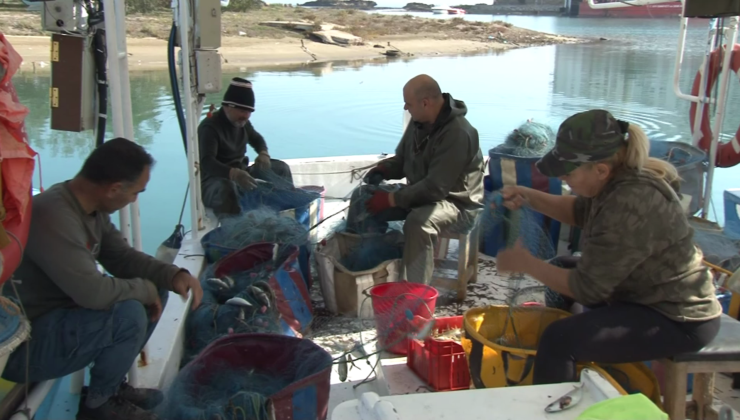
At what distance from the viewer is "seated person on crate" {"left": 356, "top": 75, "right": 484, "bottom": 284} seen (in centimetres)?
377

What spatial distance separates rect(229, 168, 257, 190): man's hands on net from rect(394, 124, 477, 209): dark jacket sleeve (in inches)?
46.1

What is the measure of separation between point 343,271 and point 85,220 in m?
1.69

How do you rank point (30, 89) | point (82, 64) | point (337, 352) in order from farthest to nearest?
point (30, 89) → point (337, 352) → point (82, 64)

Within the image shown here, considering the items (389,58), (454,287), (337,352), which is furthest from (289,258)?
(389,58)

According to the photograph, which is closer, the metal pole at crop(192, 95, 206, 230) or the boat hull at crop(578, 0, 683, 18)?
the metal pole at crop(192, 95, 206, 230)

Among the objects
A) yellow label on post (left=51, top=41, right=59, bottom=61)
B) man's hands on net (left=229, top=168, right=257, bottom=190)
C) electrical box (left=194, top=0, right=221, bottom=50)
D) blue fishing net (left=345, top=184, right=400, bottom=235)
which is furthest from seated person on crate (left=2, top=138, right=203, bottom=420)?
man's hands on net (left=229, top=168, right=257, bottom=190)

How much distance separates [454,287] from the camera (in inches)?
163

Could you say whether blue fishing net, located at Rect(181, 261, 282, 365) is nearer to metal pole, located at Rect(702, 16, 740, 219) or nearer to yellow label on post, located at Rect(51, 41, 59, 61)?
yellow label on post, located at Rect(51, 41, 59, 61)

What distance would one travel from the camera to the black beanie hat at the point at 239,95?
4.59 metres

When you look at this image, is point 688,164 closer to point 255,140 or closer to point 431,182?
point 431,182

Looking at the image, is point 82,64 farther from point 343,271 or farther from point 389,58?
point 389,58

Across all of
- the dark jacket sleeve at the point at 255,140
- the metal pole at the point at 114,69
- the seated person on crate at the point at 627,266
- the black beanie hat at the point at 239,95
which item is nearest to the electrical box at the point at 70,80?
the metal pole at the point at 114,69

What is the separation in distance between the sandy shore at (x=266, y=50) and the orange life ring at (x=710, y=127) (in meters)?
13.8

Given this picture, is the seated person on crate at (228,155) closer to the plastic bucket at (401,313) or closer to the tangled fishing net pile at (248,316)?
the tangled fishing net pile at (248,316)
